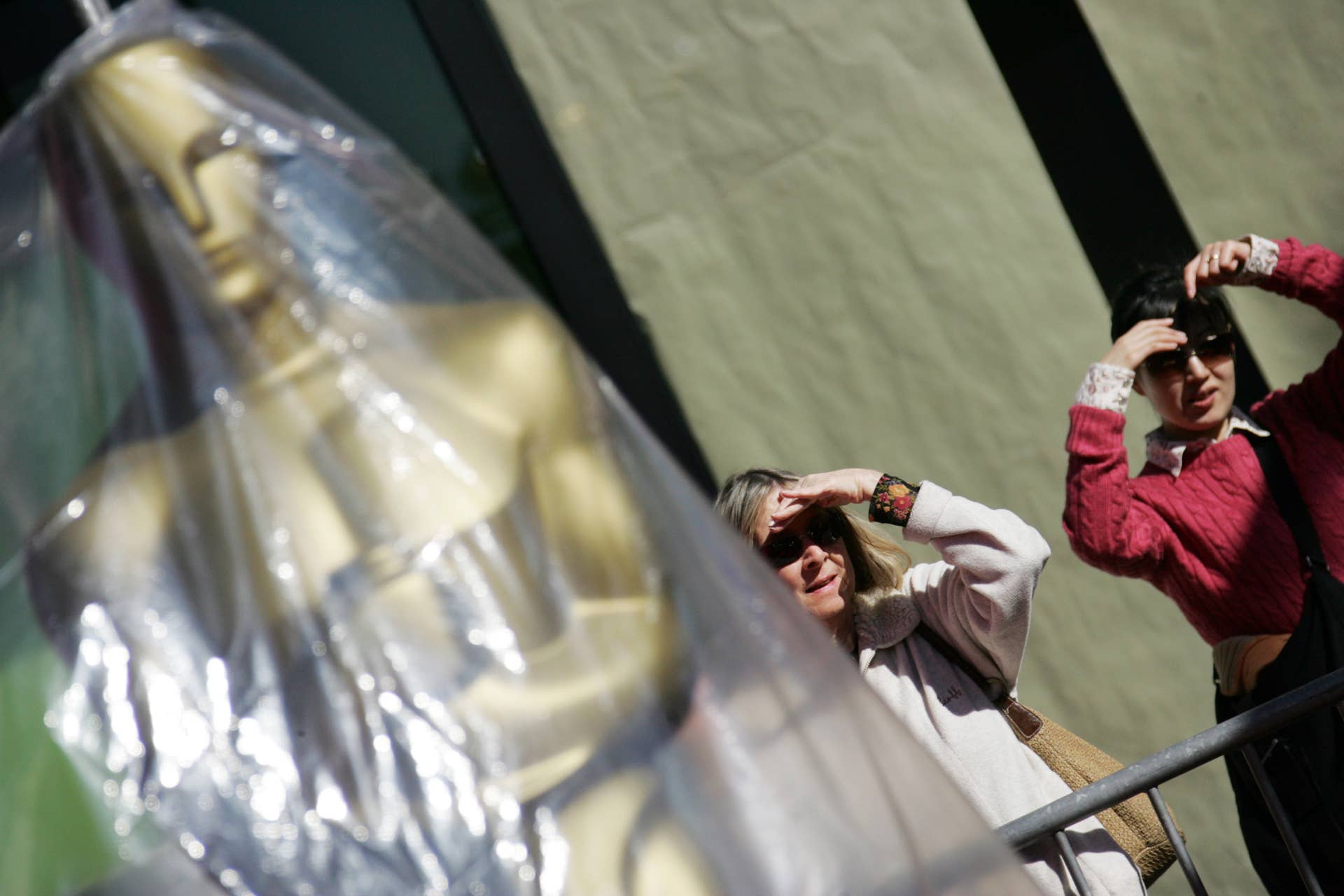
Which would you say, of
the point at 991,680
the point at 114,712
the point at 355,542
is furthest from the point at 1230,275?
the point at 114,712

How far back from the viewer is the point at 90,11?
3.90 ft

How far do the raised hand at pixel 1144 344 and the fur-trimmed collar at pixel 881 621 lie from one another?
606 millimetres

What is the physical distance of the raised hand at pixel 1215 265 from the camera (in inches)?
90.5

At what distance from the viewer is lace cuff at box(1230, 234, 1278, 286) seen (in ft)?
7.63

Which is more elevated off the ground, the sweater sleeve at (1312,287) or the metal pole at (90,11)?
the metal pole at (90,11)

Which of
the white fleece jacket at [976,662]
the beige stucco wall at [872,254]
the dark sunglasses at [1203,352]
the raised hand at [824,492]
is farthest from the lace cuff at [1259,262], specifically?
the beige stucco wall at [872,254]

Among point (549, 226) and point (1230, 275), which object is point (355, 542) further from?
point (549, 226)

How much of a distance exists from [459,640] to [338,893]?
0.21 metres

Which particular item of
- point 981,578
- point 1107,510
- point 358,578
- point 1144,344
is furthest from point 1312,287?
point 358,578

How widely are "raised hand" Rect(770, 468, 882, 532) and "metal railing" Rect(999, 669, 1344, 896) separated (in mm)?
588

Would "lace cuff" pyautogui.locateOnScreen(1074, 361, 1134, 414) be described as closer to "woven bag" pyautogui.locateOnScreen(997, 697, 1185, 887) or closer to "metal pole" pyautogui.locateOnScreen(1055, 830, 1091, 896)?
"woven bag" pyautogui.locateOnScreen(997, 697, 1185, 887)

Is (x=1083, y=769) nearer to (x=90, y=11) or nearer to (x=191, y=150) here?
(x=191, y=150)

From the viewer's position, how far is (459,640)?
3.27 feet

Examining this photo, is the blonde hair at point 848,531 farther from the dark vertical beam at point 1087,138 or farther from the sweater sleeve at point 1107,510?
the dark vertical beam at point 1087,138
